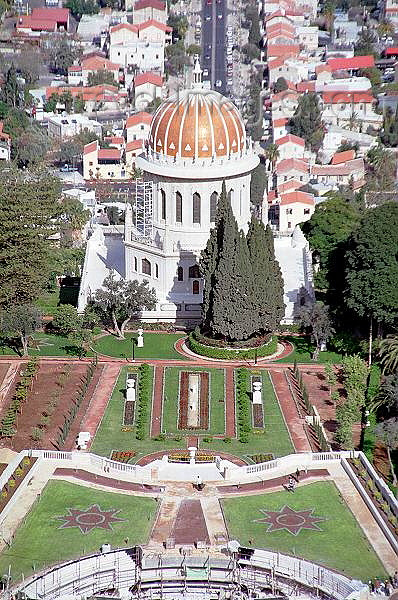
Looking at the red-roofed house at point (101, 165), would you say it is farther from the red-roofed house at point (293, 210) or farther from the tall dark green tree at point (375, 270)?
the tall dark green tree at point (375, 270)

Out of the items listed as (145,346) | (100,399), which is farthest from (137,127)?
(100,399)

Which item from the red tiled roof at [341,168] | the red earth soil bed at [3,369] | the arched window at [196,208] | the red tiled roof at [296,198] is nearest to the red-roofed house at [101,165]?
the red tiled roof at [341,168]

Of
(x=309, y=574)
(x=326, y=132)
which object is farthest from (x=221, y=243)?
(x=326, y=132)

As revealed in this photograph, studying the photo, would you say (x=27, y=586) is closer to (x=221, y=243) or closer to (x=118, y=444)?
(x=118, y=444)

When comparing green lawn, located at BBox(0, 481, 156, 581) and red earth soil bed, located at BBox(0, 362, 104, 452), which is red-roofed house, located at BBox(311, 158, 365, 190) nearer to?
red earth soil bed, located at BBox(0, 362, 104, 452)

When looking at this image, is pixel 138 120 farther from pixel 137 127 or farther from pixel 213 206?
pixel 213 206

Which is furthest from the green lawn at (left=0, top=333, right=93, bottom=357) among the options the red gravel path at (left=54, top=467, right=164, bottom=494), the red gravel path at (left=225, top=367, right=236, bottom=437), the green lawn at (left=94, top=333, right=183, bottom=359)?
the red gravel path at (left=54, top=467, right=164, bottom=494)
